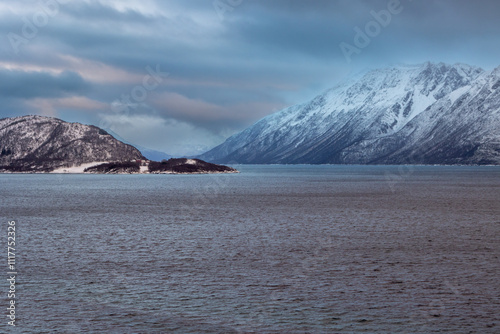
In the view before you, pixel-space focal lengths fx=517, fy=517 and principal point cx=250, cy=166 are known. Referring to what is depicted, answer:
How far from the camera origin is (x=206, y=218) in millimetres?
81625

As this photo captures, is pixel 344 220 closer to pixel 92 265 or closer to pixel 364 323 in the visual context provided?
pixel 92 265

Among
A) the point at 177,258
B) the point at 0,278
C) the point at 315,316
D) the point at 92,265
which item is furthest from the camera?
the point at 177,258

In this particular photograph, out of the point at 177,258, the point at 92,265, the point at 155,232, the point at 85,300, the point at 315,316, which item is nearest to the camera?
the point at 315,316

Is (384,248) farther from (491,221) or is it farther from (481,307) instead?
(491,221)

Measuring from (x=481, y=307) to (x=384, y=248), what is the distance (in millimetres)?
21158

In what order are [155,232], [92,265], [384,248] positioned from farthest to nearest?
1. [155,232]
2. [384,248]
3. [92,265]

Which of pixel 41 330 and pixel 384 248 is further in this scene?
pixel 384 248

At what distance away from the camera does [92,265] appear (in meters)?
42.8

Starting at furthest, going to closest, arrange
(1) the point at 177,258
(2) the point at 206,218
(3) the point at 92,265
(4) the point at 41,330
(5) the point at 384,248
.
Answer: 1. (2) the point at 206,218
2. (5) the point at 384,248
3. (1) the point at 177,258
4. (3) the point at 92,265
5. (4) the point at 41,330

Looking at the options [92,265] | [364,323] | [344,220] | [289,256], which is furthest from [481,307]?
[344,220]

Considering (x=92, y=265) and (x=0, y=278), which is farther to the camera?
(x=92, y=265)

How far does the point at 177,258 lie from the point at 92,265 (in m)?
7.35

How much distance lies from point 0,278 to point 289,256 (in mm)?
24030

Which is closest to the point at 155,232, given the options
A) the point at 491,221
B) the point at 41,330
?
the point at 41,330
